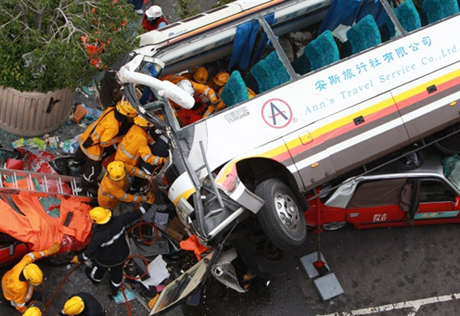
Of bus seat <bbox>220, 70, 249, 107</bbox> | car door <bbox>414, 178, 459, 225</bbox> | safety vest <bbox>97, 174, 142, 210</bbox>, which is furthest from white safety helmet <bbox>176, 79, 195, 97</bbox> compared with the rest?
car door <bbox>414, 178, 459, 225</bbox>

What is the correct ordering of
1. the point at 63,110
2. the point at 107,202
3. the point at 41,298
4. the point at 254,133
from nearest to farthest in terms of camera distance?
the point at 254,133 < the point at 41,298 < the point at 107,202 < the point at 63,110

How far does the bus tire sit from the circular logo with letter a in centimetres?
64

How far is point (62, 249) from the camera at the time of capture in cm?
745

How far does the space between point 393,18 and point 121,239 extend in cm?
422

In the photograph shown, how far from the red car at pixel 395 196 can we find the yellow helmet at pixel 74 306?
2.87m

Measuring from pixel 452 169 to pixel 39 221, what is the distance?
5191 millimetres

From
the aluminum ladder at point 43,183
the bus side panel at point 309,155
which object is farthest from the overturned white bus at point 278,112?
the aluminum ladder at point 43,183

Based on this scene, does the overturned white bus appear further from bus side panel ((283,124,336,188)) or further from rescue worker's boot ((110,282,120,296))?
rescue worker's boot ((110,282,120,296))

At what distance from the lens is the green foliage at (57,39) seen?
7477 millimetres

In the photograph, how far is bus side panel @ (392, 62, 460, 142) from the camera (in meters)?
7.05

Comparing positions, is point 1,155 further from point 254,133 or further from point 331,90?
point 331,90

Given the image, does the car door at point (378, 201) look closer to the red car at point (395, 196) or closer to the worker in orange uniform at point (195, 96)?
the red car at point (395, 196)

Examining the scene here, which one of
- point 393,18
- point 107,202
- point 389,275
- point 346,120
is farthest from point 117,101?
point 389,275

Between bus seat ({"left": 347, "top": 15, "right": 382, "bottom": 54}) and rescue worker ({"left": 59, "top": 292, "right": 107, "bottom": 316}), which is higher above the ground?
bus seat ({"left": 347, "top": 15, "right": 382, "bottom": 54})
